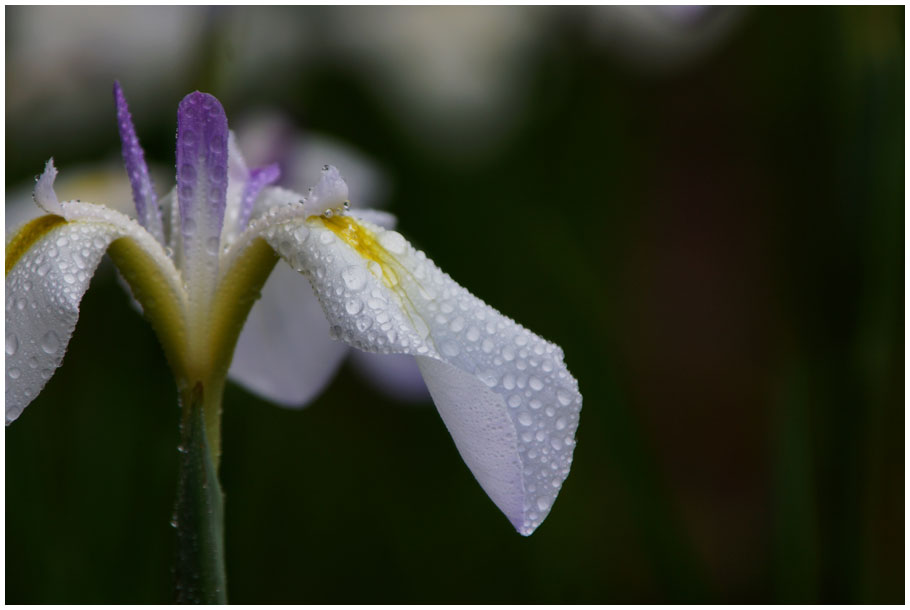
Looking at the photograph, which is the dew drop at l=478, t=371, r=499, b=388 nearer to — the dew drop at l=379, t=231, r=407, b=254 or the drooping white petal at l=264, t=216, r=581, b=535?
the drooping white petal at l=264, t=216, r=581, b=535

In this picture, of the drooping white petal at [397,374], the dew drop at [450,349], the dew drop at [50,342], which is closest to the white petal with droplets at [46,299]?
the dew drop at [50,342]

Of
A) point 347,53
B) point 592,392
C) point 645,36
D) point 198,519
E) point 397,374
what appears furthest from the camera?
point 645,36

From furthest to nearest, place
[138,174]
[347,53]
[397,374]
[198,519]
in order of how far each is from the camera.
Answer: [347,53] → [397,374] → [138,174] → [198,519]

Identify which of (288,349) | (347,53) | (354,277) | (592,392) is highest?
(347,53)

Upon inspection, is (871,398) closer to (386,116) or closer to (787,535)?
(787,535)

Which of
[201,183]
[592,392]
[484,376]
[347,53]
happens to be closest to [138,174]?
[201,183]

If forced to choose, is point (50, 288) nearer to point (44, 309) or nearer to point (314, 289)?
point (44, 309)
